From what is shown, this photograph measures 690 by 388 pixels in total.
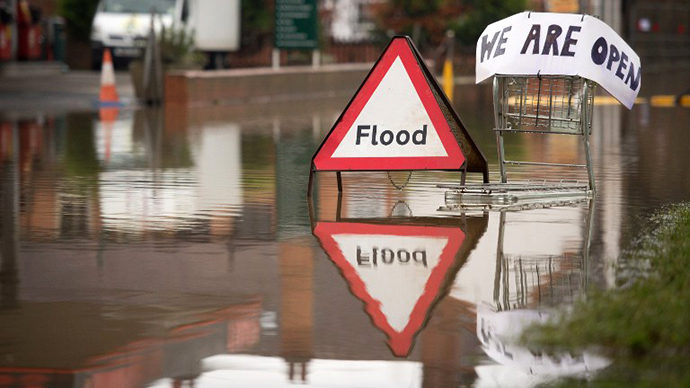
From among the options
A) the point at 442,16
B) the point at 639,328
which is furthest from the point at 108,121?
the point at 442,16

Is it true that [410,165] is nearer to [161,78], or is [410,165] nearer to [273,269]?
[273,269]

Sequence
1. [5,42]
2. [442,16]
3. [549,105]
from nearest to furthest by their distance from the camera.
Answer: [549,105]
[5,42]
[442,16]

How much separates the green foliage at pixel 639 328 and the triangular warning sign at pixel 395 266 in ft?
2.23

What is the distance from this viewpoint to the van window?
4531cm

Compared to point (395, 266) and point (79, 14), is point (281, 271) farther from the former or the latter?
point (79, 14)

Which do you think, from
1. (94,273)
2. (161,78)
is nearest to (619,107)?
(161,78)

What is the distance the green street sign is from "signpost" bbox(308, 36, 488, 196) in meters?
22.2

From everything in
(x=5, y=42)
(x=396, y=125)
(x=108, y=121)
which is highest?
(x=5, y=42)

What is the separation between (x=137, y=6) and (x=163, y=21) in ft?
6.03

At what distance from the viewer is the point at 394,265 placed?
354 inches

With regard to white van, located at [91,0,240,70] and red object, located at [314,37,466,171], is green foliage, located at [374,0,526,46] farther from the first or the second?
red object, located at [314,37,466,171]

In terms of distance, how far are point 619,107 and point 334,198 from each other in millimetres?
20393

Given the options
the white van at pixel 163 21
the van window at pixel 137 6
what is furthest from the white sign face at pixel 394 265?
the van window at pixel 137 6

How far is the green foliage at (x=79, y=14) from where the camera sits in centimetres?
5231
